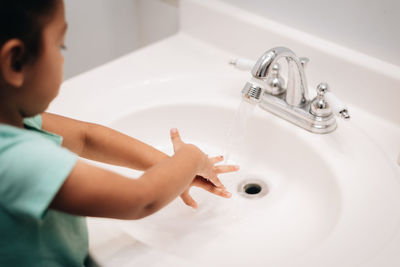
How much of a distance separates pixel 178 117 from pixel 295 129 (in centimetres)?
22

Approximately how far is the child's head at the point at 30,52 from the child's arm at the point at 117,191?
86 mm

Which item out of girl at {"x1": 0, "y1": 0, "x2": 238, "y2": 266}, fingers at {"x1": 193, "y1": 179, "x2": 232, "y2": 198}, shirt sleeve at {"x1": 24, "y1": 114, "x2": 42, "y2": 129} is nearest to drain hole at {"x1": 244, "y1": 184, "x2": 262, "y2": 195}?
fingers at {"x1": 193, "y1": 179, "x2": 232, "y2": 198}

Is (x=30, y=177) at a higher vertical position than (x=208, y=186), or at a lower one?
lower

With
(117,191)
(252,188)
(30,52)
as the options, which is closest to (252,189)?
(252,188)

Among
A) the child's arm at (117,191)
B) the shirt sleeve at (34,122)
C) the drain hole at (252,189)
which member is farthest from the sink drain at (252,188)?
the shirt sleeve at (34,122)

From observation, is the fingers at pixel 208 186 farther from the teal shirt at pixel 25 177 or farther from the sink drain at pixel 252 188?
the teal shirt at pixel 25 177

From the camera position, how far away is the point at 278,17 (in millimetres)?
819

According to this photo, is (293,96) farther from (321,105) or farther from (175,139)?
(175,139)

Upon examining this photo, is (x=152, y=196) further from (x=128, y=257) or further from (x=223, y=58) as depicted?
(x=223, y=58)

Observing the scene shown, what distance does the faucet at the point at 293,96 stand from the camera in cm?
63

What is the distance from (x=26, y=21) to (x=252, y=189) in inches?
19.4

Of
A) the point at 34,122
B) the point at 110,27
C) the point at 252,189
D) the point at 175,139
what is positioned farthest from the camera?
the point at 110,27

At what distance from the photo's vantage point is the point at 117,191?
45cm

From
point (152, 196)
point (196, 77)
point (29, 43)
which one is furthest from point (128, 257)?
point (196, 77)
